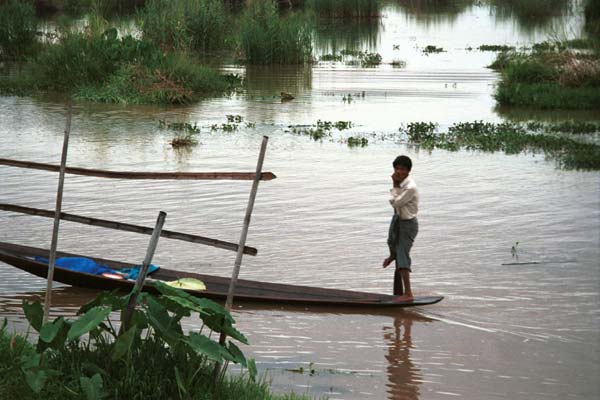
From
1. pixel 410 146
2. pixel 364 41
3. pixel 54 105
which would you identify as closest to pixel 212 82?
pixel 54 105

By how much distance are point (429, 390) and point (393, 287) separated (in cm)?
214

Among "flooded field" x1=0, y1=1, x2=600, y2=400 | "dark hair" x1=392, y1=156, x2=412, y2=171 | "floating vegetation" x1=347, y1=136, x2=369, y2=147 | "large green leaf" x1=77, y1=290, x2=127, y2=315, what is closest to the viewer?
"large green leaf" x1=77, y1=290, x2=127, y2=315

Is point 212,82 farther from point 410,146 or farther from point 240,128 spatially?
point 410,146

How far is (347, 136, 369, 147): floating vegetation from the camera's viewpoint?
1747 centimetres

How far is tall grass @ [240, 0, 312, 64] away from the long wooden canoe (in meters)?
19.4

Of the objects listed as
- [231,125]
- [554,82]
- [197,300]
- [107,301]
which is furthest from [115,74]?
[197,300]

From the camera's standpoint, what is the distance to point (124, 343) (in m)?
5.48

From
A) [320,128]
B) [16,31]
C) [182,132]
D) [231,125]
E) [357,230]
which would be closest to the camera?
[357,230]

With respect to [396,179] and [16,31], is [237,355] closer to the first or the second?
[396,179]

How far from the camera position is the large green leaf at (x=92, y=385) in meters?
5.28

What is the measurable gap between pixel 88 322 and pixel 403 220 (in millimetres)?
3825

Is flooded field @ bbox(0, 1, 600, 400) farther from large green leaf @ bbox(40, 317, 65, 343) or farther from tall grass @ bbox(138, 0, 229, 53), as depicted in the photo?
tall grass @ bbox(138, 0, 229, 53)

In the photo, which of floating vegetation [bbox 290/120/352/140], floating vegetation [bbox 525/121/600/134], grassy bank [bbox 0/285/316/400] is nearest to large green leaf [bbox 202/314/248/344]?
grassy bank [bbox 0/285/316/400]

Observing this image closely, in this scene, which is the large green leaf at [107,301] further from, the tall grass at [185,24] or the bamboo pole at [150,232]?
the tall grass at [185,24]
